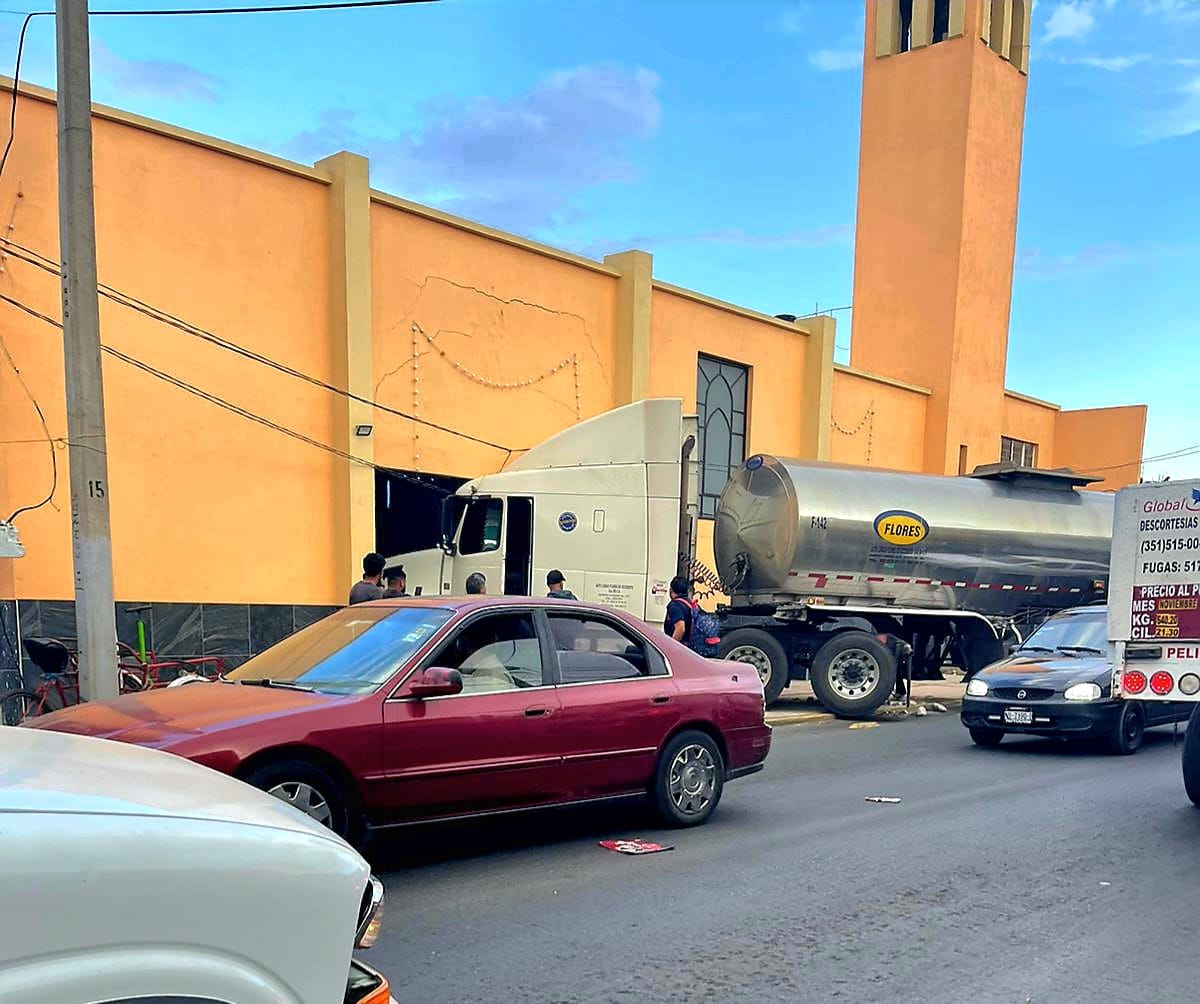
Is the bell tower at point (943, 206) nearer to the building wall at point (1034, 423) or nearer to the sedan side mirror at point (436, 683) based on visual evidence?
the building wall at point (1034, 423)

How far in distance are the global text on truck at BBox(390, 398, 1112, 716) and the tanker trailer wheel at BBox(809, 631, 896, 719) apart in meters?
0.02

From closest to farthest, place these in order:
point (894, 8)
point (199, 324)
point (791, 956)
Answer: point (791, 956), point (199, 324), point (894, 8)

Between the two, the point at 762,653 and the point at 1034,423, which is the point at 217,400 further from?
the point at 1034,423

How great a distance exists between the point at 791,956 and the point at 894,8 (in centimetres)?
2578

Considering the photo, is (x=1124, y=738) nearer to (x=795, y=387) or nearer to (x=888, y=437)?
(x=795, y=387)

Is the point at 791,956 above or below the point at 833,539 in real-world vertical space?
below

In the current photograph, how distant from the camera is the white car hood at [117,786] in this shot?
79.9 inches

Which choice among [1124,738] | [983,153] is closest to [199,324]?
[1124,738]

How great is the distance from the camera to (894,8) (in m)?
24.7

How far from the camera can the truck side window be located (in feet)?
38.5

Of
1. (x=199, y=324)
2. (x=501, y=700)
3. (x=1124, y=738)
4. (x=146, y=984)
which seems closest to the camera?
(x=146, y=984)

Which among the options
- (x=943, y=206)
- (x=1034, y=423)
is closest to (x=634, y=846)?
(x=943, y=206)

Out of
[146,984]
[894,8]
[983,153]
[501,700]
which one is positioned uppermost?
[894,8]

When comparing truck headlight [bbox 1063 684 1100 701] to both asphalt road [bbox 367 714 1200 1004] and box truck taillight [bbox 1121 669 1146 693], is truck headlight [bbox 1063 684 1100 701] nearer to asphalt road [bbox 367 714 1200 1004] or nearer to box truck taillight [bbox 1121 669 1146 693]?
asphalt road [bbox 367 714 1200 1004]
